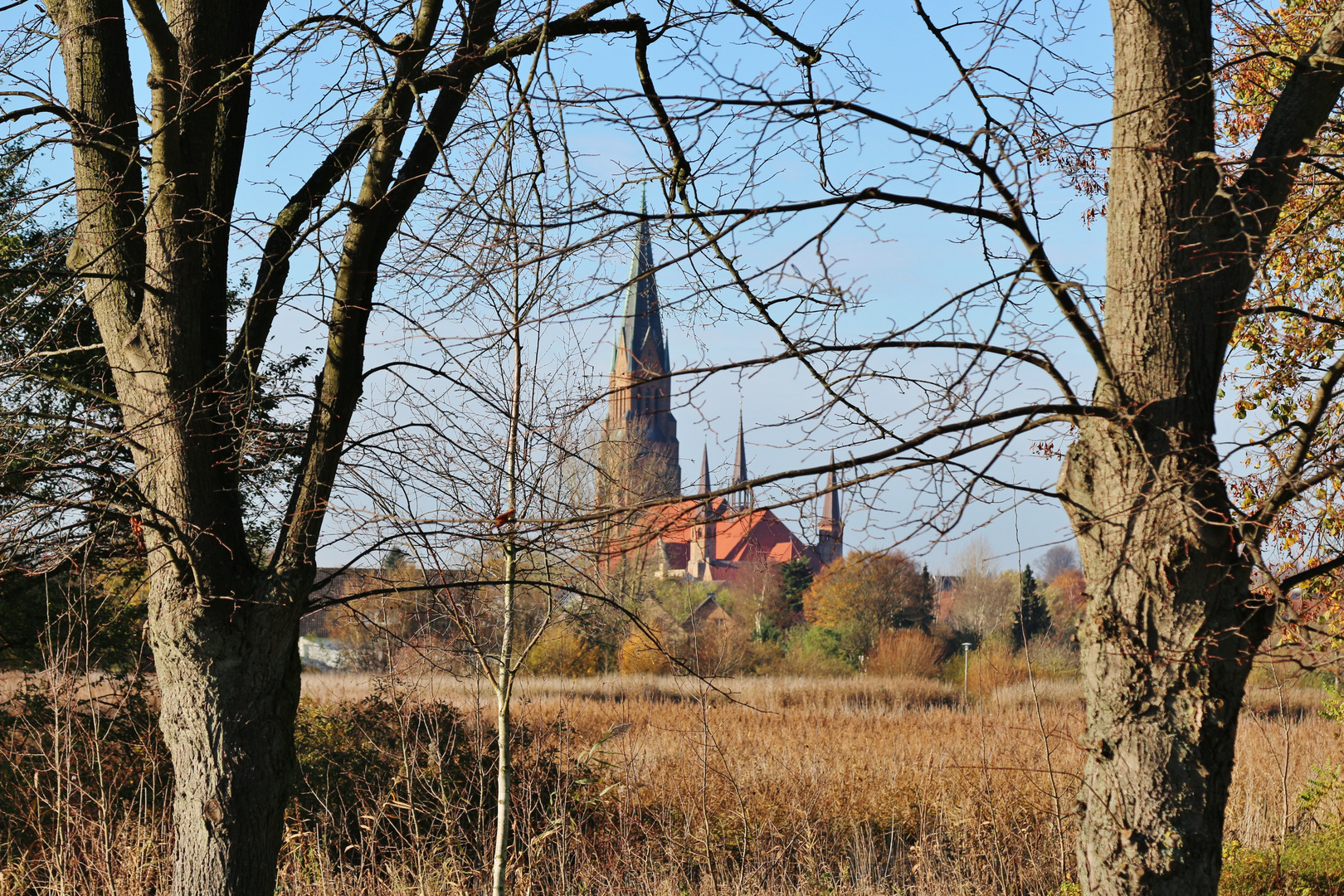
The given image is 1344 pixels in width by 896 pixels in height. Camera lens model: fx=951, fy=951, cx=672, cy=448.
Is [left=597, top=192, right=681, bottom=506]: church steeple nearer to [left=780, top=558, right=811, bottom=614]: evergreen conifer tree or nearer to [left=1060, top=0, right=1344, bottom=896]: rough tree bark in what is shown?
[left=1060, top=0, right=1344, bottom=896]: rough tree bark

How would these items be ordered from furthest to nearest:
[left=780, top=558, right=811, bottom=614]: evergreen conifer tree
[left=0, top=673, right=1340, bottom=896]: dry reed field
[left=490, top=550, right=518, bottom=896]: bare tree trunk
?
[left=780, top=558, right=811, bottom=614]: evergreen conifer tree → [left=0, top=673, right=1340, bottom=896]: dry reed field → [left=490, top=550, right=518, bottom=896]: bare tree trunk

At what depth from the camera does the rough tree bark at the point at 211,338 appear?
3396mm

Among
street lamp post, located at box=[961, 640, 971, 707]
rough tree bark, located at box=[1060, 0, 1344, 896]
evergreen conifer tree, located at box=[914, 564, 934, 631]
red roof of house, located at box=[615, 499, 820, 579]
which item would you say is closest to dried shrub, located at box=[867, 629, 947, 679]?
street lamp post, located at box=[961, 640, 971, 707]

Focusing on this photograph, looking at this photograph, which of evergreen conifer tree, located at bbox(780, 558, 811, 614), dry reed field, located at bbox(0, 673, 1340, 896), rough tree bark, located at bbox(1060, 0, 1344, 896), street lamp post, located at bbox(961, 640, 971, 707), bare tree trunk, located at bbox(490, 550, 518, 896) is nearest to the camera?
rough tree bark, located at bbox(1060, 0, 1344, 896)

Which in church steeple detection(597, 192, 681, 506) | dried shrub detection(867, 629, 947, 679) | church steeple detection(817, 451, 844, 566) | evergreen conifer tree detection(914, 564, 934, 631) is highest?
church steeple detection(597, 192, 681, 506)

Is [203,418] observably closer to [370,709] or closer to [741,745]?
[370,709]

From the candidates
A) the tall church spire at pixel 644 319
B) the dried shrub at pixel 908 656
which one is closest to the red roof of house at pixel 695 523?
the tall church spire at pixel 644 319

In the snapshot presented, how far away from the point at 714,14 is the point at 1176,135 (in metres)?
1.71

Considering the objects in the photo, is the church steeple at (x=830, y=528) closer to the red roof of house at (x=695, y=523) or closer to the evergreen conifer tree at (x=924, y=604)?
the red roof of house at (x=695, y=523)

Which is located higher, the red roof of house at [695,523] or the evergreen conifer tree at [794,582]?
the red roof of house at [695,523]

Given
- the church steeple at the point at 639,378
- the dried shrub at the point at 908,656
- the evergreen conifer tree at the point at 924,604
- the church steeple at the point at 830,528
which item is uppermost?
the church steeple at the point at 639,378

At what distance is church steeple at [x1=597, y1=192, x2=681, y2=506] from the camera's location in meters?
2.71

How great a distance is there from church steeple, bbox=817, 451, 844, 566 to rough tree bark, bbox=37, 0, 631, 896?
1951 mm

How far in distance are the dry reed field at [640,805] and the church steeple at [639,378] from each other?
1675 millimetres
